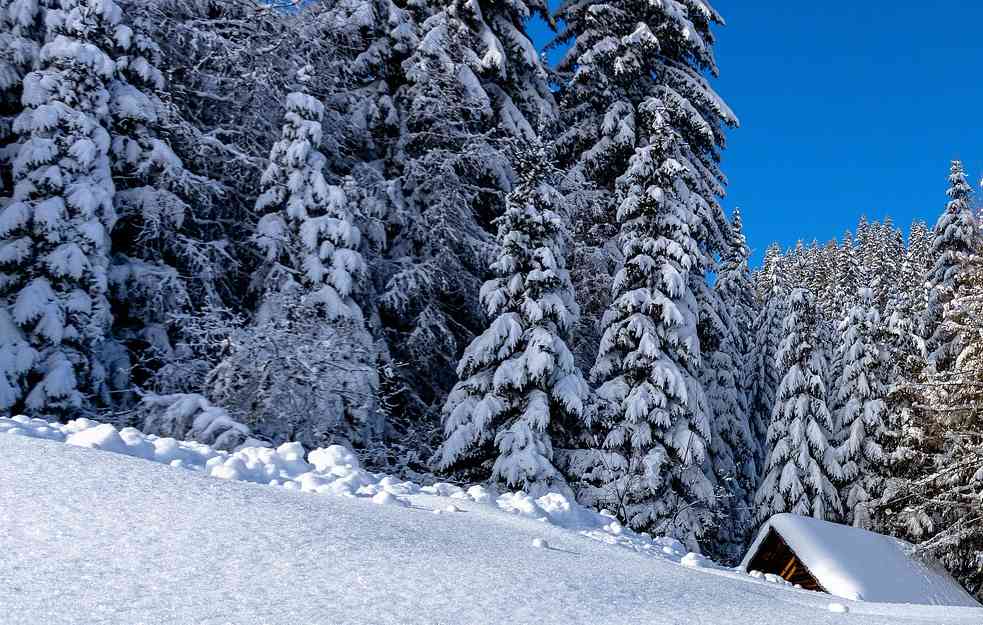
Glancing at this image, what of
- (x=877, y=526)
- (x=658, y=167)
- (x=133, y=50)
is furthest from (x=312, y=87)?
(x=877, y=526)

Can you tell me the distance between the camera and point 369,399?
13297mm

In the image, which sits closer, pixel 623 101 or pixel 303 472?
pixel 303 472

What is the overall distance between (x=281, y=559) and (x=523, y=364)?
11219mm

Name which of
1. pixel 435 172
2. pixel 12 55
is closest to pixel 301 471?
pixel 12 55

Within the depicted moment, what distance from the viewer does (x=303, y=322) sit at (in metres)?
13.2

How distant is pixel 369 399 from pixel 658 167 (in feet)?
32.9

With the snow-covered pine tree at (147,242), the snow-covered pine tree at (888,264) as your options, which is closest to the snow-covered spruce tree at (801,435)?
the snow-covered pine tree at (888,264)

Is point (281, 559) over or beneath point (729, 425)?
beneath

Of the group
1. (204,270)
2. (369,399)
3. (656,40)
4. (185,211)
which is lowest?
(369,399)

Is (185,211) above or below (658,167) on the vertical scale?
below

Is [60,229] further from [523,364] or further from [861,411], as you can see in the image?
[861,411]

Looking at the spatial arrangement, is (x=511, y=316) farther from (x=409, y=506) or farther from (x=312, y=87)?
(x=409, y=506)

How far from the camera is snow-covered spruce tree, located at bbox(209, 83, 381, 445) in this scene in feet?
39.7

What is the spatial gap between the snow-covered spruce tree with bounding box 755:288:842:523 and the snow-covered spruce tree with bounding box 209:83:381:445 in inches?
598
